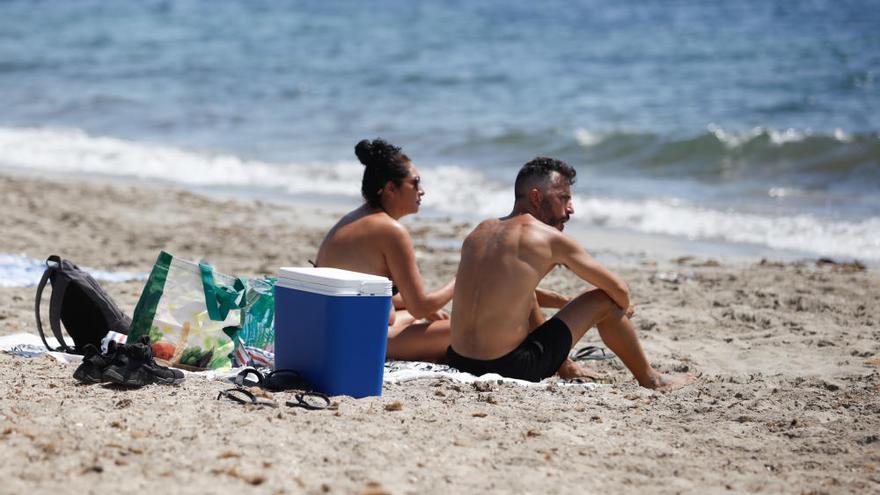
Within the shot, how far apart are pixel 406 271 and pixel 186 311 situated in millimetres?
1093

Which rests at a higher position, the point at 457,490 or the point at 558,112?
the point at 558,112

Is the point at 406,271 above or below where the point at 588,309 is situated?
above

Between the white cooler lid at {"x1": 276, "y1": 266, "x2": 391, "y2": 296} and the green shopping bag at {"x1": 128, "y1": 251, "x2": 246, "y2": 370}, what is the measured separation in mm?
420

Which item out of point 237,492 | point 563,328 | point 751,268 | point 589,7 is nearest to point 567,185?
point 563,328

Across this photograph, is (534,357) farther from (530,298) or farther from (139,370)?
(139,370)

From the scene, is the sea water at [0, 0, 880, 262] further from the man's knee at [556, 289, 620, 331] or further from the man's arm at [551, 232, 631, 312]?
the man's arm at [551, 232, 631, 312]

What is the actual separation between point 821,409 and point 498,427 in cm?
152

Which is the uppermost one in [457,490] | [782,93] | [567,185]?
[782,93]

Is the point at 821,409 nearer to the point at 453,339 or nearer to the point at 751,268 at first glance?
the point at 453,339

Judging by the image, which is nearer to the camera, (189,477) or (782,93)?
(189,477)

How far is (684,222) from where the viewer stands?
10539 millimetres

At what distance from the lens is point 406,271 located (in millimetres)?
5418

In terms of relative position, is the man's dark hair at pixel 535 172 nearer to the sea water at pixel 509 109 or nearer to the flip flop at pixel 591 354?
the flip flop at pixel 591 354

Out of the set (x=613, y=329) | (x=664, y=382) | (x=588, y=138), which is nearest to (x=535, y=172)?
(x=613, y=329)
